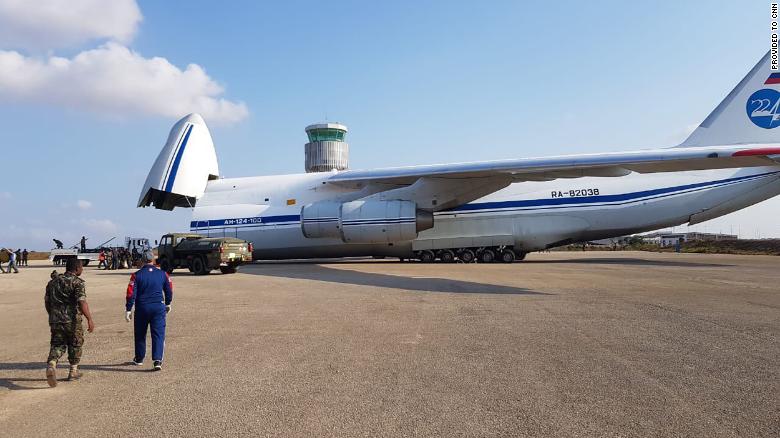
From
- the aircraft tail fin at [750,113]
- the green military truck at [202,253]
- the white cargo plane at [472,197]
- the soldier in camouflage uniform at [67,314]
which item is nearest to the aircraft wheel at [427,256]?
the white cargo plane at [472,197]

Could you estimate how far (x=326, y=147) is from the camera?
44.6m

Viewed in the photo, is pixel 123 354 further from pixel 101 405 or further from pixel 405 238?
pixel 405 238

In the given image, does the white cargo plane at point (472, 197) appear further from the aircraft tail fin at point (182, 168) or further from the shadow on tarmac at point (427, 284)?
the shadow on tarmac at point (427, 284)

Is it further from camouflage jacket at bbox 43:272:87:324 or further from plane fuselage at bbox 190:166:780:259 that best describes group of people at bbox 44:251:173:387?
plane fuselage at bbox 190:166:780:259

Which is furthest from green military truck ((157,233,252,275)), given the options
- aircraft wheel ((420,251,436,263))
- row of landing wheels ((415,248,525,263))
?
row of landing wheels ((415,248,525,263))

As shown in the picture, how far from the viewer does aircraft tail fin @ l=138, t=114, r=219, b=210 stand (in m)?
23.2

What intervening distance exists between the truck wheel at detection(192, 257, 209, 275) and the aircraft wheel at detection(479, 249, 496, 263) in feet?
38.8

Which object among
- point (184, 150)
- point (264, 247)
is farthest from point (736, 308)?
point (184, 150)

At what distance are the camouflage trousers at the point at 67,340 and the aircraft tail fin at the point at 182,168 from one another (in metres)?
19.3

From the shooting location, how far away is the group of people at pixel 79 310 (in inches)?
202

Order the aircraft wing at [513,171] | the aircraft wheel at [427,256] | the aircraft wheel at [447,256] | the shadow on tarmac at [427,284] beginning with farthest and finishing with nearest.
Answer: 1. the aircraft wheel at [427,256]
2. the aircraft wheel at [447,256]
3. the aircraft wing at [513,171]
4. the shadow on tarmac at [427,284]

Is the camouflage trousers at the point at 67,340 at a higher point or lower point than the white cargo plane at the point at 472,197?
lower

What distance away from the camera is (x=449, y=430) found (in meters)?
3.61

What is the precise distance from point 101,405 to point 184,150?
21.3 m
